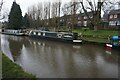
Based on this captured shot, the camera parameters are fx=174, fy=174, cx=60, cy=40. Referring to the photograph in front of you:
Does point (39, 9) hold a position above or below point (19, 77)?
above

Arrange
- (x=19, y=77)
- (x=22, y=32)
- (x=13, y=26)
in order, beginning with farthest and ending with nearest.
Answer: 1. (x=13, y=26)
2. (x=22, y=32)
3. (x=19, y=77)

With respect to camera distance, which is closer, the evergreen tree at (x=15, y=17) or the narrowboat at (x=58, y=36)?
the narrowboat at (x=58, y=36)

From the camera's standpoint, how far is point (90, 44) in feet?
79.1

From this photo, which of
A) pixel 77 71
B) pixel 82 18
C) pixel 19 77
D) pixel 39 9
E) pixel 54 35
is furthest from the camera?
pixel 82 18

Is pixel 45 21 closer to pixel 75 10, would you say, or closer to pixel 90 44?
pixel 75 10

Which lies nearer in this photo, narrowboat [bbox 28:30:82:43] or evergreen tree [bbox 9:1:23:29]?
narrowboat [bbox 28:30:82:43]

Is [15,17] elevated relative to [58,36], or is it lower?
elevated

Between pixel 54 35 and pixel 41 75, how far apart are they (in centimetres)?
2096

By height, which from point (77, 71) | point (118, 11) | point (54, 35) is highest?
point (118, 11)

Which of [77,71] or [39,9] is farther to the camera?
[39,9]

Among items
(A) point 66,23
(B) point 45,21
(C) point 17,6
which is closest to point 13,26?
(C) point 17,6

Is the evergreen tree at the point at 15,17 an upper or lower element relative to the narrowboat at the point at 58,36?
upper

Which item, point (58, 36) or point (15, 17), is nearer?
point (58, 36)

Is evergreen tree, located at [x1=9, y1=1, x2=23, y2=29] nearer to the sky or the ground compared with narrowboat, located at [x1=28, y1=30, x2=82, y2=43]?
nearer to the sky
